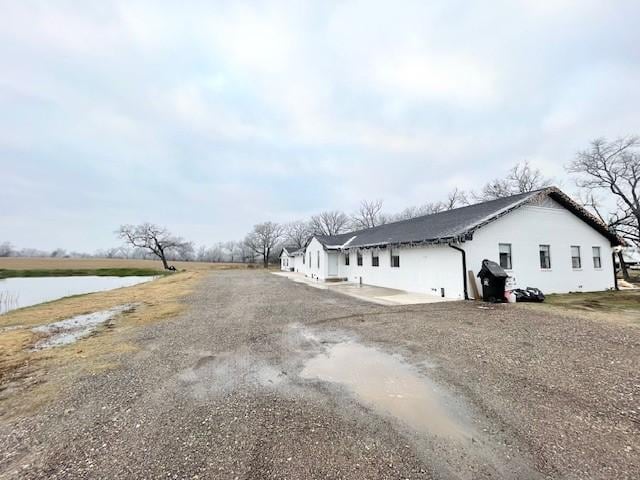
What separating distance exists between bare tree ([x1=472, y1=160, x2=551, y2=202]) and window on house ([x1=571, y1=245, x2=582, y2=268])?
14346 millimetres

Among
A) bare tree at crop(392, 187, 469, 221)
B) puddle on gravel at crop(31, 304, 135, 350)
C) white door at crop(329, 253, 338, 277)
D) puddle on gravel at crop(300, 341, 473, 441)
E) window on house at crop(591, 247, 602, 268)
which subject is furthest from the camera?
bare tree at crop(392, 187, 469, 221)

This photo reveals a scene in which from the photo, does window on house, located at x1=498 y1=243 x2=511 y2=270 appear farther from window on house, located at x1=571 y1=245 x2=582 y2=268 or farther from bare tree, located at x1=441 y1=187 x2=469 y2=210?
bare tree, located at x1=441 y1=187 x2=469 y2=210

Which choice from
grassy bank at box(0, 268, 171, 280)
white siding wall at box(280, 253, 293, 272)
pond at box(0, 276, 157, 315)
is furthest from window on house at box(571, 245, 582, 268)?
grassy bank at box(0, 268, 171, 280)

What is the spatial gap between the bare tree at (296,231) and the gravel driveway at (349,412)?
51392mm

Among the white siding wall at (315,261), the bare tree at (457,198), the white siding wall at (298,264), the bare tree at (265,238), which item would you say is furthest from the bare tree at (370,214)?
the white siding wall at (315,261)

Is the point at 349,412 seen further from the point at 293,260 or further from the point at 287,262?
the point at 287,262

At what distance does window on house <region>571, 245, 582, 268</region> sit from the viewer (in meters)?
12.7

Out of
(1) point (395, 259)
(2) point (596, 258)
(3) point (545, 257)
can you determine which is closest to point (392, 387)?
(1) point (395, 259)

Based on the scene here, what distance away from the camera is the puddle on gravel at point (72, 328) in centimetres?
579

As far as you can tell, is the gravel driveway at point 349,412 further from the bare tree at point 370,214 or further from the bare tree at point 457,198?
the bare tree at point 370,214

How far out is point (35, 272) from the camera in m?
33.8

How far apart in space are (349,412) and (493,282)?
898cm

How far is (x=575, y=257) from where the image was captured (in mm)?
12781

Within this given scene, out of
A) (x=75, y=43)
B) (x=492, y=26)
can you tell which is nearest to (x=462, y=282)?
(x=492, y=26)
